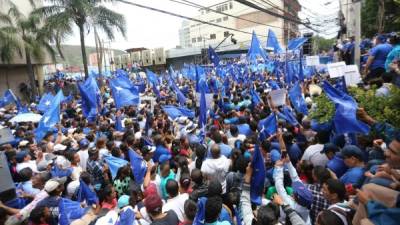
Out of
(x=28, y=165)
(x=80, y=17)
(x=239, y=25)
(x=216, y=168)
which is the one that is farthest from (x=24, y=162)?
(x=239, y=25)

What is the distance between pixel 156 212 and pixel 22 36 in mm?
24940

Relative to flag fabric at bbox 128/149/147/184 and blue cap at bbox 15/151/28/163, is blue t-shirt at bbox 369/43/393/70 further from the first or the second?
blue cap at bbox 15/151/28/163

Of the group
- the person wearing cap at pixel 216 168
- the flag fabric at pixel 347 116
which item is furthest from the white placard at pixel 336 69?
the person wearing cap at pixel 216 168

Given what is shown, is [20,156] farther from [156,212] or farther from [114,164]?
[156,212]

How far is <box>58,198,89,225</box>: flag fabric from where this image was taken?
4184 mm

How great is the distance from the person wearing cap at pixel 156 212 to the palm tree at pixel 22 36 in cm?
2245

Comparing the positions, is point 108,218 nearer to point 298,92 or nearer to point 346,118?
point 346,118

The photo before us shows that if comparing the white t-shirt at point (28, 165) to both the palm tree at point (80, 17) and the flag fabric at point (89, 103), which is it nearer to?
the flag fabric at point (89, 103)

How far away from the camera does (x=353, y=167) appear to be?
12.8 feet

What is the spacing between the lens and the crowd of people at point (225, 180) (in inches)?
124

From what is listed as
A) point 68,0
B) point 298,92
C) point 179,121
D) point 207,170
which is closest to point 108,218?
point 207,170

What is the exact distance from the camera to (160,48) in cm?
5412

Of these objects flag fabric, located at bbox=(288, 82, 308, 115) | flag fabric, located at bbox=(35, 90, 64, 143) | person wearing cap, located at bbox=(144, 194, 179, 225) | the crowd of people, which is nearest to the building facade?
flag fabric, located at bbox=(35, 90, 64, 143)

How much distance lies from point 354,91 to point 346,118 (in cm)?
65
